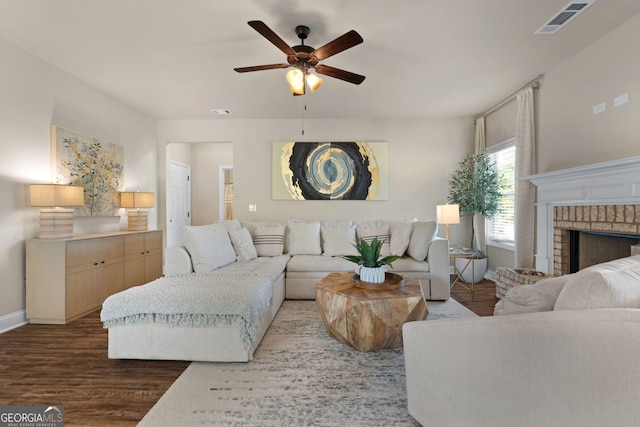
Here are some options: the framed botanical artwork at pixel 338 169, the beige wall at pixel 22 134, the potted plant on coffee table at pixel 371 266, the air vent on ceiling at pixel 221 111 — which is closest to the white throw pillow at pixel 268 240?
the framed botanical artwork at pixel 338 169

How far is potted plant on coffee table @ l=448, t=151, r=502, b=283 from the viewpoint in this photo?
13.7 ft

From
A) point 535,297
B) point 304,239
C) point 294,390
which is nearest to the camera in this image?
point 535,297

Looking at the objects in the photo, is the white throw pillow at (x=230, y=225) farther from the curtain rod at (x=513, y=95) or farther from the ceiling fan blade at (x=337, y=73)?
the curtain rod at (x=513, y=95)

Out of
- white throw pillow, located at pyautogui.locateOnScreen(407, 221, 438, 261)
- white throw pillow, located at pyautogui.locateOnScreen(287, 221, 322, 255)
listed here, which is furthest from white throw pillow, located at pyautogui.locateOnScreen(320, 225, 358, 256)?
white throw pillow, located at pyautogui.locateOnScreen(407, 221, 438, 261)

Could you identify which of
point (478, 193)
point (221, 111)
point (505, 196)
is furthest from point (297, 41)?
point (505, 196)

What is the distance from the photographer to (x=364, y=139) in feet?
16.2

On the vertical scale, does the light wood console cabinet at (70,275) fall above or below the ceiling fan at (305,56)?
below

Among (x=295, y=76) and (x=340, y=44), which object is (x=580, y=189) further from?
(x=295, y=76)

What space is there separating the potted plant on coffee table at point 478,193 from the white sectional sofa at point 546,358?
9.84ft

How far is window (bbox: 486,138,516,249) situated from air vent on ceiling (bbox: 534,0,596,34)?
167cm

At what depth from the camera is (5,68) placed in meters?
2.76

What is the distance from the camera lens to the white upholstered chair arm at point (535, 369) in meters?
0.89

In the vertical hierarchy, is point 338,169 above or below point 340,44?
below

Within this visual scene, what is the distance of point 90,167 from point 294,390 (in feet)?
12.0
